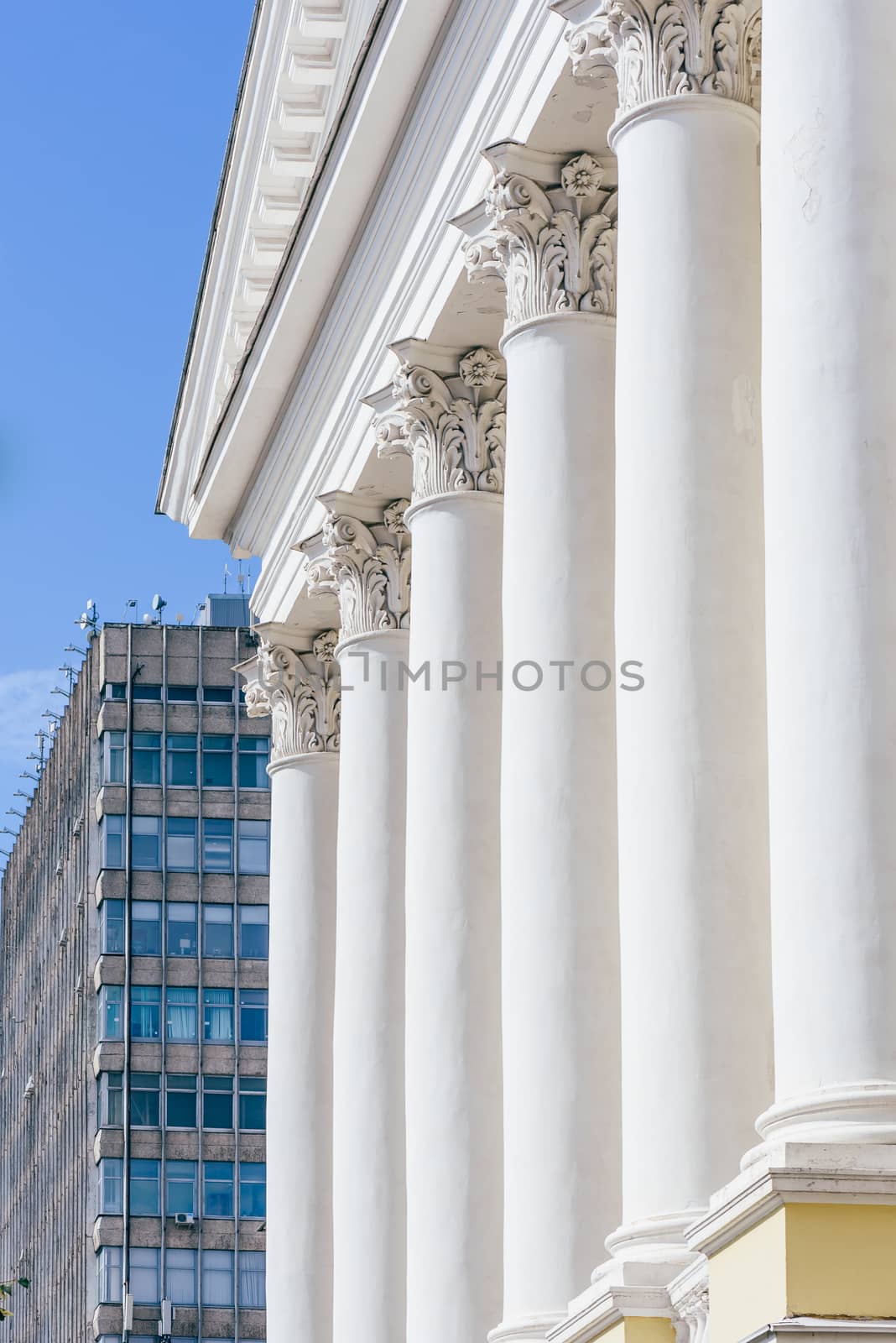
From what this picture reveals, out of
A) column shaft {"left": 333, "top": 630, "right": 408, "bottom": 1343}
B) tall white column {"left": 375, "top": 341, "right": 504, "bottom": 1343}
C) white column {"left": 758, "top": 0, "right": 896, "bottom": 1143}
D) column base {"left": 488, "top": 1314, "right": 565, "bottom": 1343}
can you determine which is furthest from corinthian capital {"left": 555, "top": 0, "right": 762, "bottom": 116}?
column shaft {"left": 333, "top": 630, "right": 408, "bottom": 1343}

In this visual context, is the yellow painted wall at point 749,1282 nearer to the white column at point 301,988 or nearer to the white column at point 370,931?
the white column at point 370,931

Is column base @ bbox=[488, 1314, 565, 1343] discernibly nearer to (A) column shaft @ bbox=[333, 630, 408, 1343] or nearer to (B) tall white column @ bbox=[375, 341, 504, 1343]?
(B) tall white column @ bbox=[375, 341, 504, 1343]

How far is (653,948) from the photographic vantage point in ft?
130

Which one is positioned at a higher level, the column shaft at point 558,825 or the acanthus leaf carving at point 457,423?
the acanthus leaf carving at point 457,423

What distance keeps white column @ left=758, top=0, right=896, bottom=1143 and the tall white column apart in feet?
74.3

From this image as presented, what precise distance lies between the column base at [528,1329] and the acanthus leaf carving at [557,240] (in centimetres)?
1724

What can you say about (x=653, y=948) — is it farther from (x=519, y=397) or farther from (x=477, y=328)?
(x=477, y=328)

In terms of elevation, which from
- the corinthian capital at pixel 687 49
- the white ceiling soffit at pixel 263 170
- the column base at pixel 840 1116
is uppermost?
the white ceiling soffit at pixel 263 170

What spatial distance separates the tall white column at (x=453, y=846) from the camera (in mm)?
54438

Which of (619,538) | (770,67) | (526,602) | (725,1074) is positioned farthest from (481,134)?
(725,1074)

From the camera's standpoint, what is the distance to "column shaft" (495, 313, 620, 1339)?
46344mm

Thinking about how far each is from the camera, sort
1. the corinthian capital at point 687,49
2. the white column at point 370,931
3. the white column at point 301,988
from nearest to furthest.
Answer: the corinthian capital at point 687,49
the white column at point 370,931
the white column at point 301,988

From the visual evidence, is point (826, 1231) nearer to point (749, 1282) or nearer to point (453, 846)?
point (749, 1282)

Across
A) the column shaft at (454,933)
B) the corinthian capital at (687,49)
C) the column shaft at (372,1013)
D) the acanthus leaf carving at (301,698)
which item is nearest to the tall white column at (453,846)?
the column shaft at (454,933)
